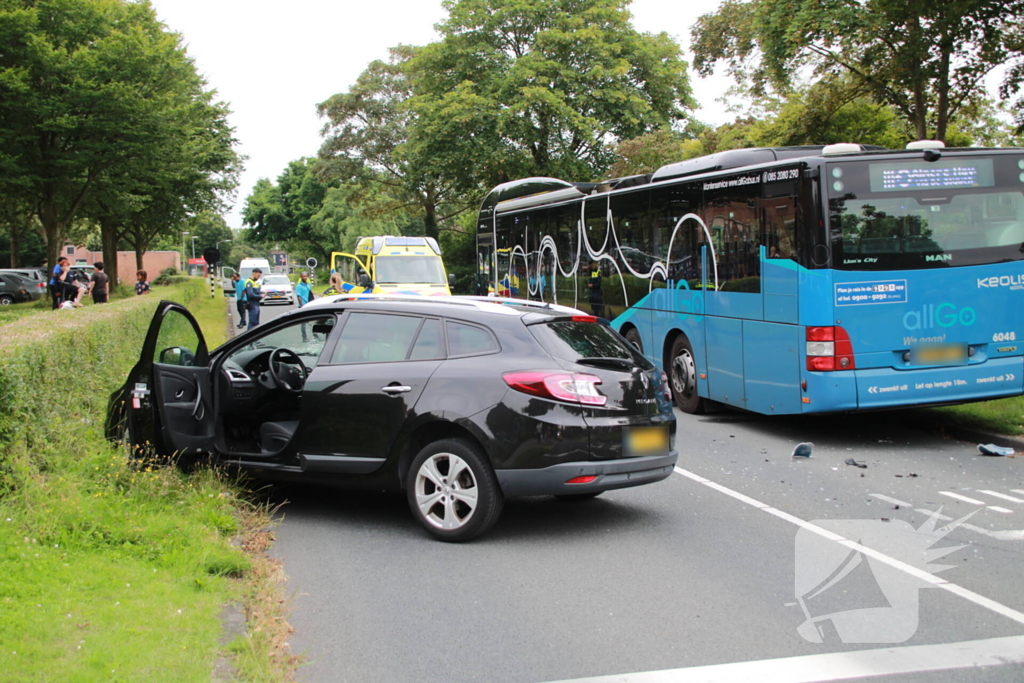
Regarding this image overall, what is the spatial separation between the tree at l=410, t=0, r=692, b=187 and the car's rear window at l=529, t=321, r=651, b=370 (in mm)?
28174

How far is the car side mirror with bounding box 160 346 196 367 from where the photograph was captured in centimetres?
716

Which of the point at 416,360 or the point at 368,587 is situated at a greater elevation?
the point at 416,360

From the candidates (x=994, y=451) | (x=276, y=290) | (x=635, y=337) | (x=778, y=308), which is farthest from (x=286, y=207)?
(x=994, y=451)

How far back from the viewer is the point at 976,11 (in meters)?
15.0

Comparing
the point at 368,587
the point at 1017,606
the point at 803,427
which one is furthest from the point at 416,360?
the point at 803,427

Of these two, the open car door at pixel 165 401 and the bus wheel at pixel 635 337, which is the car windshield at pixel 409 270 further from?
the open car door at pixel 165 401

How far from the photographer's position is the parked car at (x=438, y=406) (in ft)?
20.4

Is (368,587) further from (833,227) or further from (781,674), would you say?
(833,227)

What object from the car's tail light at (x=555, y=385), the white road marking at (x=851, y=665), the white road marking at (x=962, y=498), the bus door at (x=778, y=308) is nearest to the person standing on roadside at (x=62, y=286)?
the bus door at (x=778, y=308)

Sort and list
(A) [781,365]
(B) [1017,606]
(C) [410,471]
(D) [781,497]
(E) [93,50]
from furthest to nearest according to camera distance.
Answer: (E) [93,50] < (A) [781,365] < (D) [781,497] < (C) [410,471] < (B) [1017,606]

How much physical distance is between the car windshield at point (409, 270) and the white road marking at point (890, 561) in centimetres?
1849

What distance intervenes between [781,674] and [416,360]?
3.36 meters

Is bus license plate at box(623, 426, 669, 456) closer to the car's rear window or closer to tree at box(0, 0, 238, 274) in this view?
the car's rear window

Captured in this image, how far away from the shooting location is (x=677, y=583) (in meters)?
5.56
